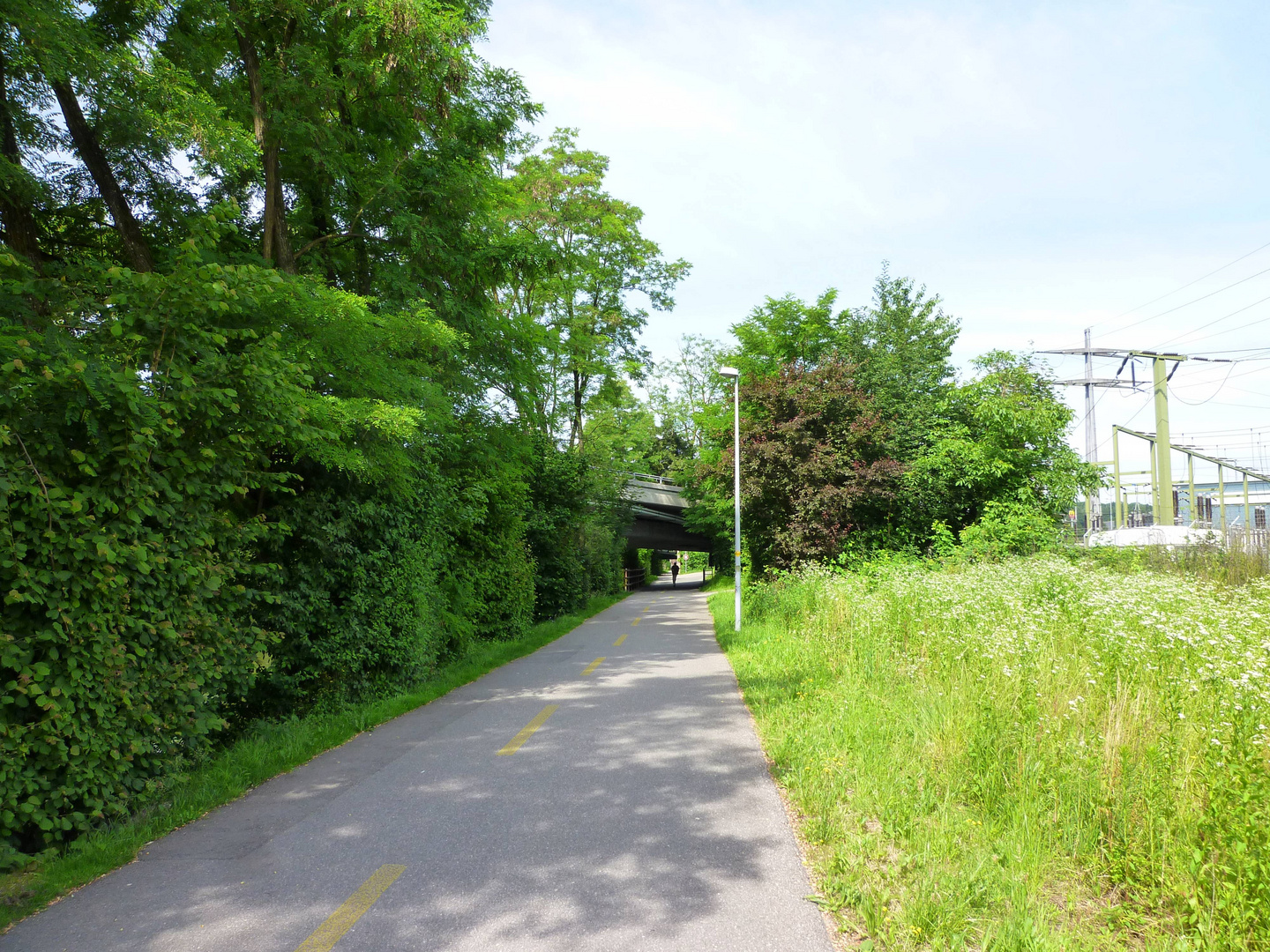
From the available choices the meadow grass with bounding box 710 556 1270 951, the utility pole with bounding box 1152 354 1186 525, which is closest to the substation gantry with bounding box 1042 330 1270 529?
the utility pole with bounding box 1152 354 1186 525

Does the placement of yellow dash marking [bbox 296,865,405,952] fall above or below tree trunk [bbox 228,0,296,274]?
below

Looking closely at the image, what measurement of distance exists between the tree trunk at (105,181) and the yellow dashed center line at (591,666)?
812 centimetres

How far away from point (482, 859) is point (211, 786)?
9.19 ft

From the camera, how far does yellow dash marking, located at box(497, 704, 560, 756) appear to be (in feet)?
22.5

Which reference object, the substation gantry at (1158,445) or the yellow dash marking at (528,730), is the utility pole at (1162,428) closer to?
the substation gantry at (1158,445)

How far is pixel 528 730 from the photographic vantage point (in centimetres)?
760

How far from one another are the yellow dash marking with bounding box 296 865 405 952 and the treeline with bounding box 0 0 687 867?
198 centimetres

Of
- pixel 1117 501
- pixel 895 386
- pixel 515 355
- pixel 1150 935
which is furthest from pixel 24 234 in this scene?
pixel 1117 501

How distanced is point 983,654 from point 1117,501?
38713mm

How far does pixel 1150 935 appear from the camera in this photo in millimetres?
3254

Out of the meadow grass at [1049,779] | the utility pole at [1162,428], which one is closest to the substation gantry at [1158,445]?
the utility pole at [1162,428]

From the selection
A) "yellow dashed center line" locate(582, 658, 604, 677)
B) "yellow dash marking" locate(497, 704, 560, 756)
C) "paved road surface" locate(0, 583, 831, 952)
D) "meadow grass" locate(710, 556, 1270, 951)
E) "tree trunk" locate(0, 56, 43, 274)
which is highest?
"tree trunk" locate(0, 56, 43, 274)

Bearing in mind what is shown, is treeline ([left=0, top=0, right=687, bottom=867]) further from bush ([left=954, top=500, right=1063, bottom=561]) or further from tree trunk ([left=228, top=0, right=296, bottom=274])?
bush ([left=954, top=500, right=1063, bottom=561])

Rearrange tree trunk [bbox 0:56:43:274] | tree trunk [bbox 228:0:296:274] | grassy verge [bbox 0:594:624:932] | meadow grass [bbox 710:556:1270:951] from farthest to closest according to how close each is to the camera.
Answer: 1. tree trunk [bbox 228:0:296:274]
2. tree trunk [bbox 0:56:43:274]
3. grassy verge [bbox 0:594:624:932]
4. meadow grass [bbox 710:556:1270:951]
